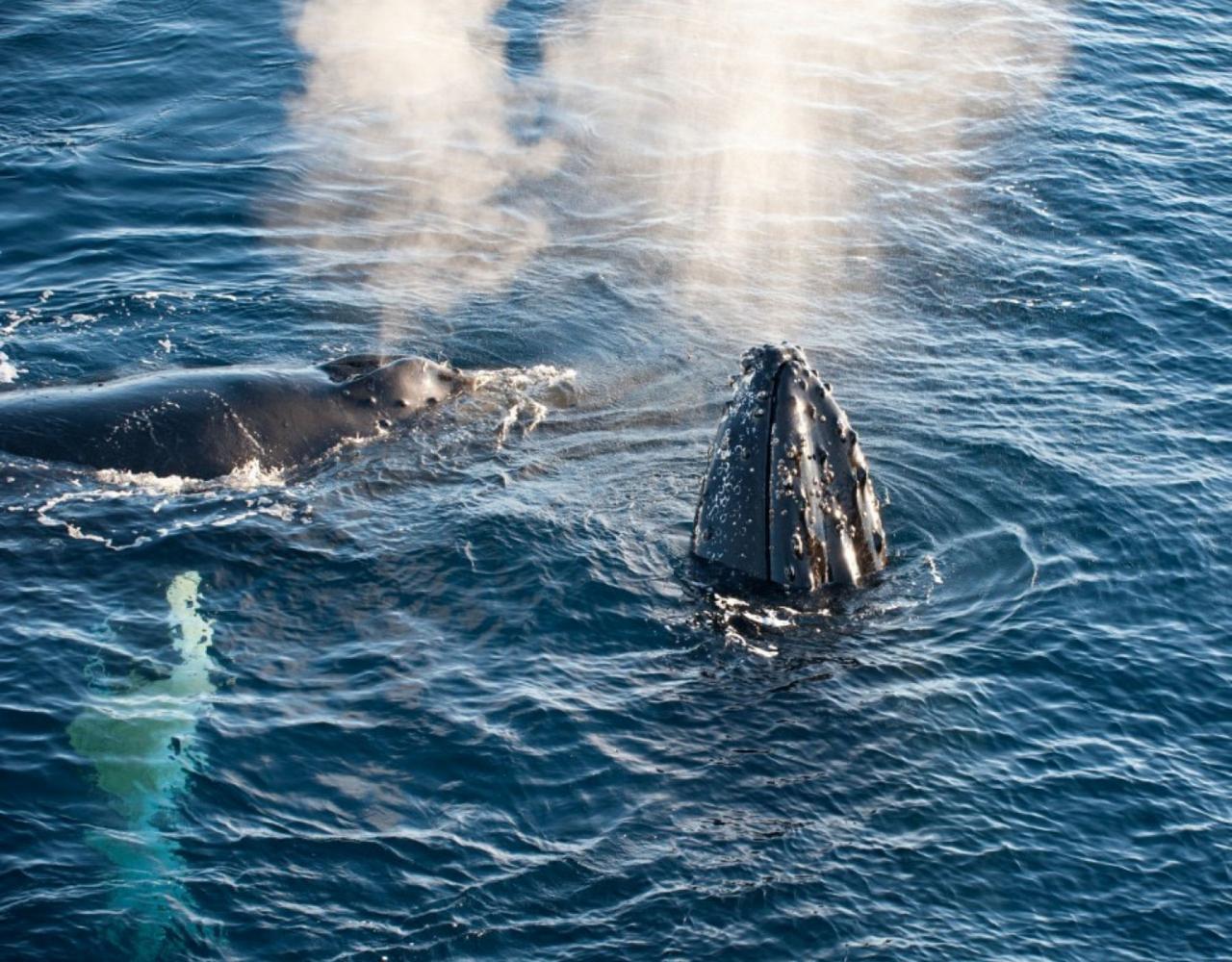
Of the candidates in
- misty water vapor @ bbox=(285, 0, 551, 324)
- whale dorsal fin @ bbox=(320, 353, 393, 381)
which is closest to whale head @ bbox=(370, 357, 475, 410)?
whale dorsal fin @ bbox=(320, 353, 393, 381)

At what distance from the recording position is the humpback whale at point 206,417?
1927 centimetres

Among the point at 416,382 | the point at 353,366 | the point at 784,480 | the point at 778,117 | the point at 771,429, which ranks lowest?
the point at 416,382

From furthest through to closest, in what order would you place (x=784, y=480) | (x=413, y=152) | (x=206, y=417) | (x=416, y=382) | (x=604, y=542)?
(x=413, y=152) → (x=416, y=382) → (x=206, y=417) → (x=604, y=542) → (x=784, y=480)

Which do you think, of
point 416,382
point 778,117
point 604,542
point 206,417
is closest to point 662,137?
point 778,117

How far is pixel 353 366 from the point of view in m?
22.1

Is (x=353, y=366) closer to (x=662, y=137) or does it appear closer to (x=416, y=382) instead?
(x=416, y=382)

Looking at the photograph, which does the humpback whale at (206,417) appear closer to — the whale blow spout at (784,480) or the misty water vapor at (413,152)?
the misty water vapor at (413,152)

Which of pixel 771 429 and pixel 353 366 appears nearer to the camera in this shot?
pixel 771 429

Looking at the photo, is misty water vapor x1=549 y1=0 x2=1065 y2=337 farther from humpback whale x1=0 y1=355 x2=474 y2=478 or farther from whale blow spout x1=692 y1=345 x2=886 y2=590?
whale blow spout x1=692 y1=345 x2=886 y2=590

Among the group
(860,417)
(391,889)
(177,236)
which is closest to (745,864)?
(391,889)

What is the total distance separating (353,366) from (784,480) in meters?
7.72

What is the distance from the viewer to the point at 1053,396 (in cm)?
2442

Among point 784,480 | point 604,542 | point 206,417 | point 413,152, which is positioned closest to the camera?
point 784,480

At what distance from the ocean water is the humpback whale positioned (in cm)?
40
